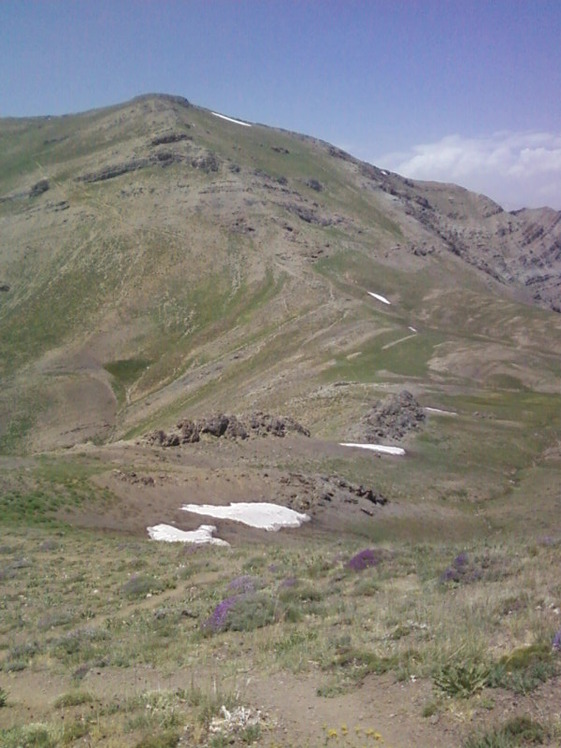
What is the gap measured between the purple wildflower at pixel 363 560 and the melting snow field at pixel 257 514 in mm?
9855

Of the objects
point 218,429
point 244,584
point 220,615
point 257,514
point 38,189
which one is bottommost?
point 257,514

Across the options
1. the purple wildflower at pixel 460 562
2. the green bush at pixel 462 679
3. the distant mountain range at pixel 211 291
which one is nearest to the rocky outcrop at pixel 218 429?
the distant mountain range at pixel 211 291

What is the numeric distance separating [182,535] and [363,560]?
356 inches

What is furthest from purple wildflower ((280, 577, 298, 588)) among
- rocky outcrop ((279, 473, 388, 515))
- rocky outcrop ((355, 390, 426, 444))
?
rocky outcrop ((355, 390, 426, 444))

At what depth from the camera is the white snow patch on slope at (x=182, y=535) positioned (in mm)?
22825

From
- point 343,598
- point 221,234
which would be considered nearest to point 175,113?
point 221,234

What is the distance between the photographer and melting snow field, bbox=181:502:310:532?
26078 millimetres

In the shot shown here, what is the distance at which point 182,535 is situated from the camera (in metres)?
23.4

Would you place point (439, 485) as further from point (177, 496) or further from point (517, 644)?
point (517, 644)

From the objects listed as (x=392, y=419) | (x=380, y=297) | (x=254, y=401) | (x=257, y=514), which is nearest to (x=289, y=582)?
(x=257, y=514)

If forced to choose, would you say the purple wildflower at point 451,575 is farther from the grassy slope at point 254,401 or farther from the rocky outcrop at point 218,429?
the rocky outcrop at point 218,429

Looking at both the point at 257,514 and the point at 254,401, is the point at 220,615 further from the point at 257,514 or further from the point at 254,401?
the point at 254,401

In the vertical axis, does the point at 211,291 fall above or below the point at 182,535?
above

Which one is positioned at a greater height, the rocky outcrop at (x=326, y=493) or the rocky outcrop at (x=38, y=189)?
the rocky outcrop at (x=38, y=189)
